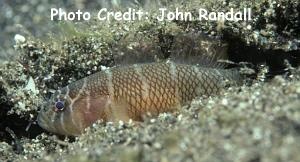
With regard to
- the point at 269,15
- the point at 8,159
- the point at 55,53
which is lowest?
the point at 8,159

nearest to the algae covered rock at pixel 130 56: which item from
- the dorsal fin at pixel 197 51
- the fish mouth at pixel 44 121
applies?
the dorsal fin at pixel 197 51

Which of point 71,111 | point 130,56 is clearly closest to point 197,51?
point 130,56

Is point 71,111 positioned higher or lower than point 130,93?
lower

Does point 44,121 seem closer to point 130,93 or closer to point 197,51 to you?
point 130,93

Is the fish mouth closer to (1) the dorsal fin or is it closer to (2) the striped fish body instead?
(2) the striped fish body

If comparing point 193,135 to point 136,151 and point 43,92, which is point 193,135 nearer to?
point 136,151

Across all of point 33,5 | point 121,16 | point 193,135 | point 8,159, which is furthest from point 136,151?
point 33,5

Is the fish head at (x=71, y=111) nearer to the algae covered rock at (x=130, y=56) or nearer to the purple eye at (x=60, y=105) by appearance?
the purple eye at (x=60, y=105)
